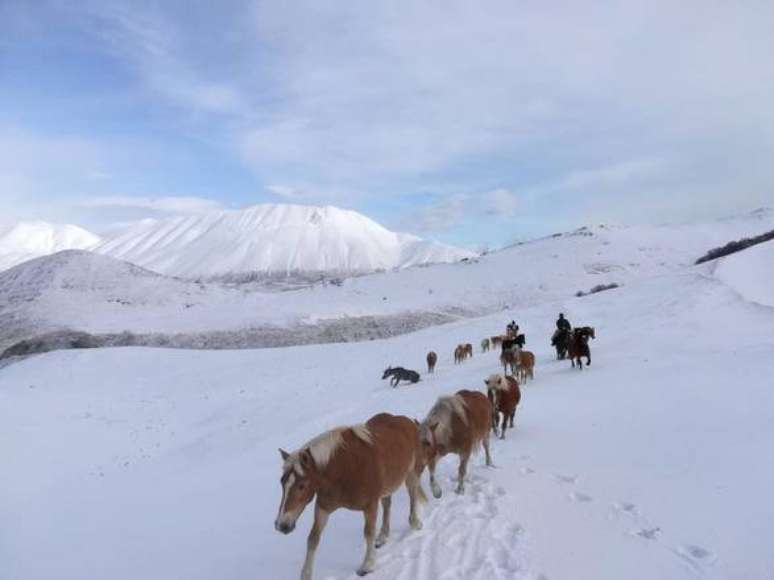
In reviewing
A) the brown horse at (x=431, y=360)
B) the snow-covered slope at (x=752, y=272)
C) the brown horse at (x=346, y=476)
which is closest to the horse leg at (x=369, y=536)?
the brown horse at (x=346, y=476)

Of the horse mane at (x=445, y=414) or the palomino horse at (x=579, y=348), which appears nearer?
the horse mane at (x=445, y=414)

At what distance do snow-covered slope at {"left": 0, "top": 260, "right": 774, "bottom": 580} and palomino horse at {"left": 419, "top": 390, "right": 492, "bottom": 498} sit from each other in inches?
25.5

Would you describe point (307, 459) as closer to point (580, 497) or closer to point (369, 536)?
point (369, 536)

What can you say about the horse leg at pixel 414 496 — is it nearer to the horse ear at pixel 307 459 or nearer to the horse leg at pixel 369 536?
the horse leg at pixel 369 536

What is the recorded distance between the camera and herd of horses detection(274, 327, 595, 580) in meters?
6.04

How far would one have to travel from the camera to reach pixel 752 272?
33.3 meters

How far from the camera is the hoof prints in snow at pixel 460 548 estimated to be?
6.44 m

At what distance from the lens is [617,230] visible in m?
83.1

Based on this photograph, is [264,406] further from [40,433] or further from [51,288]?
[51,288]

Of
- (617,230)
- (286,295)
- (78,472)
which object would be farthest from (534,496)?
(617,230)

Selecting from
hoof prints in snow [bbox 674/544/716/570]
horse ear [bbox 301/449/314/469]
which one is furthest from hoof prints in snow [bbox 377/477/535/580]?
hoof prints in snow [bbox 674/544/716/570]

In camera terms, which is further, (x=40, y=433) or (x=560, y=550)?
(x=40, y=433)

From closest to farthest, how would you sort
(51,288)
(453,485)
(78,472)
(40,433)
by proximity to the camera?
1. (453,485)
2. (78,472)
3. (40,433)
4. (51,288)

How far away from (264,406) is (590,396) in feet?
44.8
